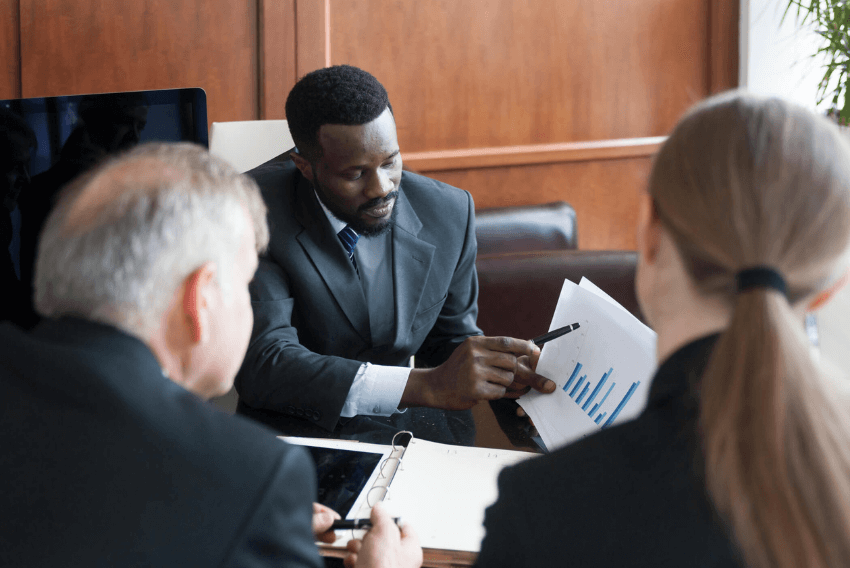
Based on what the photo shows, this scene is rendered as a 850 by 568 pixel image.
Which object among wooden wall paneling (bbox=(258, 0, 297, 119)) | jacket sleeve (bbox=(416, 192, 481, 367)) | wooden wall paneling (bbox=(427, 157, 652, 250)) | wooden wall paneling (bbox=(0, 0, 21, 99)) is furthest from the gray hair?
wooden wall paneling (bbox=(0, 0, 21, 99))

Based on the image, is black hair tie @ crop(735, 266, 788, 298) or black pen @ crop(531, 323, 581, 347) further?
black pen @ crop(531, 323, 581, 347)

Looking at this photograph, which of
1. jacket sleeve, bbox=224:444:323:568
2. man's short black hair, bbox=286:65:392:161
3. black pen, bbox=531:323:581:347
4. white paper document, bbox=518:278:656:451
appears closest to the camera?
jacket sleeve, bbox=224:444:323:568

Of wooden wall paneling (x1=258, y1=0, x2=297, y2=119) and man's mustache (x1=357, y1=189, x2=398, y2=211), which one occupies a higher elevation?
wooden wall paneling (x1=258, y1=0, x2=297, y2=119)

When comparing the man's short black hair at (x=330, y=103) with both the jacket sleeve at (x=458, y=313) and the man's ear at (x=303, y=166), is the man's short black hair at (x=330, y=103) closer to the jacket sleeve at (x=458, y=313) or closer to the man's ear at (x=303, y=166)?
the man's ear at (x=303, y=166)

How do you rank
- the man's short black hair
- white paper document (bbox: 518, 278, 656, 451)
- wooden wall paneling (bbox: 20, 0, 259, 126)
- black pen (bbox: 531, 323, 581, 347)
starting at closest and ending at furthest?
white paper document (bbox: 518, 278, 656, 451)
black pen (bbox: 531, 323, 581, 347)
the man's short black hair
wooden wall paneling (bbox: 20, 0, 259, 126)

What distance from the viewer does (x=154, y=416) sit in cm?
57

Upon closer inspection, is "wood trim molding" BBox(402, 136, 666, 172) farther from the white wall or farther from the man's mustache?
the man's mustache

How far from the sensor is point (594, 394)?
3.40ft

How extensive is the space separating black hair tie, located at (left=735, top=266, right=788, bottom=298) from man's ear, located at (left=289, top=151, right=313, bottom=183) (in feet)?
3.83

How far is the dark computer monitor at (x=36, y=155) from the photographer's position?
1.21 metres

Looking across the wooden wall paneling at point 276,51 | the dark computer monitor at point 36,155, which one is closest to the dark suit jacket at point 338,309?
the dark computer monitor at point 36,155

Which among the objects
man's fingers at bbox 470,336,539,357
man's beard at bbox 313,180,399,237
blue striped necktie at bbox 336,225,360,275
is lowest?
man's fingers at bbox 470,336,539,357

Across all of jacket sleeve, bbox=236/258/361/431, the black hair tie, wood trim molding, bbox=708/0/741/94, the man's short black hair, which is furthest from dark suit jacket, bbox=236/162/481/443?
wood trim molding, bbox=708/0/741/94

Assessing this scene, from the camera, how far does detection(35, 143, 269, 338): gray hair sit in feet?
2.07
